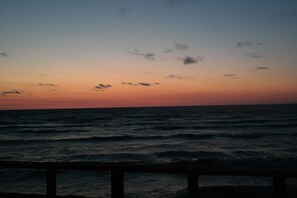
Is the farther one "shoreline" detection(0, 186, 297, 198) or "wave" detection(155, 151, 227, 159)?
"wave" detection(155, 151, 227, 159)

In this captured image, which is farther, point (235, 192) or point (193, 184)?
point (235, 192)

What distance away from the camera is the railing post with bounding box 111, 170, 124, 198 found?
2.76 metres

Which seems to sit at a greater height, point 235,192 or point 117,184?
point 117,184

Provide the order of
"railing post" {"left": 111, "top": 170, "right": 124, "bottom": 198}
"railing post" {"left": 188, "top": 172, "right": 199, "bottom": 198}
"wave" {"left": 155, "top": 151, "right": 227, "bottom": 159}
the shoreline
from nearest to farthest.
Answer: "railing post" {"left": 188, "top": 172, "right": 199, "bottom": 198}
"railing post" {"left": 111, "top": 170, "right": 124, "bottom": 198}
the shoreline
"wave" {"left": 155, "top": 151, "right": 227, "bottom": 159}

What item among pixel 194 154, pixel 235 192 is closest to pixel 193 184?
pixel 235 192

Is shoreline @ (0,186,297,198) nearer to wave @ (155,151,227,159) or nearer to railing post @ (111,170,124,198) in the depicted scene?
railing post @ (111,170,124,198)

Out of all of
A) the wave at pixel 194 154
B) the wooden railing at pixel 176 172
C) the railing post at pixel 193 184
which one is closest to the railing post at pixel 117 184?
the wooden railing at pixel 176 172

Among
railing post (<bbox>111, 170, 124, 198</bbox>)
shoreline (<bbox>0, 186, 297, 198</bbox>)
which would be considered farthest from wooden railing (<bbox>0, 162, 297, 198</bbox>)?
shoreline (<bbox>0, 186, 297, 198</bbox>)

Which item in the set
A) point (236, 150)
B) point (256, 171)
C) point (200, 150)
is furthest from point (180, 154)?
point (256, 171)

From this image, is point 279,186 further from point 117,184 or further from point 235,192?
point 235,192

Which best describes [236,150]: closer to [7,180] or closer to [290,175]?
[7,180]

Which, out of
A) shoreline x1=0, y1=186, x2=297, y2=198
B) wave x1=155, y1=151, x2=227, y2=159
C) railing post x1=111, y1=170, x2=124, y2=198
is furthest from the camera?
wave x1=155, y1=151, x2=227, y2=159

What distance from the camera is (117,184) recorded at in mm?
2785

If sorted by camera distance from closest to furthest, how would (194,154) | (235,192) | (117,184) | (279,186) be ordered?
(279,186), (117,184), (235,192), (194,154)
